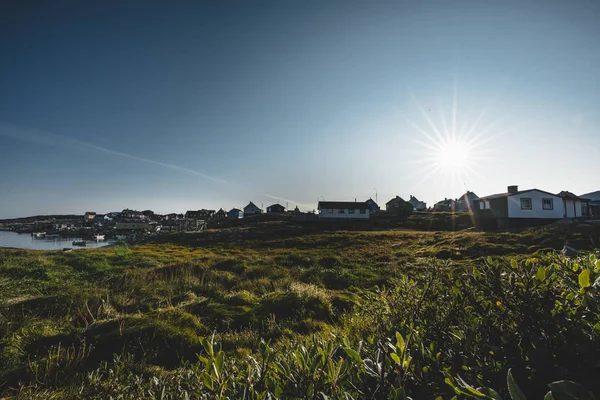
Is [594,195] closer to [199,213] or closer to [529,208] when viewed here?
[529,208]

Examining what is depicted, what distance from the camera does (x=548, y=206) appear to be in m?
35.3

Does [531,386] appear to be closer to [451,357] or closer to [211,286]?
[451,357]

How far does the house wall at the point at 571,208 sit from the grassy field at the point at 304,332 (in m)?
39.1

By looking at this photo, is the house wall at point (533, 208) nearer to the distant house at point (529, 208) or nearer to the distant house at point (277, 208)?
the distant house at point (529, 208)

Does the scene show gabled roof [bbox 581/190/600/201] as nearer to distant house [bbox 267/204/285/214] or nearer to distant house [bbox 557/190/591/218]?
distant house [bbox 557/190/591/218]

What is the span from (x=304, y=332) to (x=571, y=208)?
4884cm

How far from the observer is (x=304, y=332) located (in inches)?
248

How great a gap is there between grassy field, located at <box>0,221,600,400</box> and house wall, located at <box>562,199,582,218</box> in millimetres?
39113

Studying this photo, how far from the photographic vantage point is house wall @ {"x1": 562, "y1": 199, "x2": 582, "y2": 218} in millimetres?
36031

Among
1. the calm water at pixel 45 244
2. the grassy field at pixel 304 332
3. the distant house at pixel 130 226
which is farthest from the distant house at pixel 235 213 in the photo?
the grassy field at pixel 304 332

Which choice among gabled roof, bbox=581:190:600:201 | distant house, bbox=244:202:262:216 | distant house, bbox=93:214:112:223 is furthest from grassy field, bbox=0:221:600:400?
distant house, bbox=93:214:112:223

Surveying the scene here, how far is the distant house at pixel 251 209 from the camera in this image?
94500 millimetres

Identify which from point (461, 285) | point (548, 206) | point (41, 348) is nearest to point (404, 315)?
point (461, 285)

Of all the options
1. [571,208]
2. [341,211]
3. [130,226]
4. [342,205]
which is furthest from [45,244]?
[571,208]
